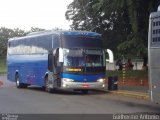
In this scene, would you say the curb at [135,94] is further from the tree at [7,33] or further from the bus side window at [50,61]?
the tree at [7,33]

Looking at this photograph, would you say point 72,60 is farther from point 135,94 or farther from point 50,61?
point 135,94

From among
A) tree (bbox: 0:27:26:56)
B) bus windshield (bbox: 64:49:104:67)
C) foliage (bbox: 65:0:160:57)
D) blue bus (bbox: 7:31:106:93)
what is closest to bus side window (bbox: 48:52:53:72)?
blue bus (bbox: 7:31:106:93)

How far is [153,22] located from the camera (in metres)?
16.3

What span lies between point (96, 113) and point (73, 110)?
1.28 metres

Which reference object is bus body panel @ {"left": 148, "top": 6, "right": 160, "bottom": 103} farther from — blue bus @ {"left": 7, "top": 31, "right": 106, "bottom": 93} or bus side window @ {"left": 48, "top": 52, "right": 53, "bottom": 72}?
bus side window @ {"left": 48, "top": 52, "right": 53, "bottom": 72}

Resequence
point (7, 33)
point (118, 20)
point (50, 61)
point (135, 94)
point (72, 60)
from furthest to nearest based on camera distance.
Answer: point (7, 33) < point (118, 20) < point (50, 61) < point (72, 60) < point (135, 94)

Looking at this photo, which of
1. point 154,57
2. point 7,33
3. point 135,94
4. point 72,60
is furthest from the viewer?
point 7,33

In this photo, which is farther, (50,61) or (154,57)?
(50,61)

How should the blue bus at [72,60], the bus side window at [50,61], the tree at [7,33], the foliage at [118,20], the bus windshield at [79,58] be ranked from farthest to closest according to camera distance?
the tree at [7,33]
the foliage at [118,20]
the bus side window at [50,61]
the bus windshield at [79,58]
the blue bus at [72,60]

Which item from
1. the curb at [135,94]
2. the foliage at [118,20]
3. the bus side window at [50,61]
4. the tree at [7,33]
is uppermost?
the tree at [7,33]

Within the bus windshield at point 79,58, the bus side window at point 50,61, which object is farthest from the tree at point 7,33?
the bus windshield at point 79,58

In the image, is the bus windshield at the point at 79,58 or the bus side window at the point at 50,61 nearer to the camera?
the bus windshield at the point at 79,58

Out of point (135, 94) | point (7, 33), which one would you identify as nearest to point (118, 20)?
point (135, 94)

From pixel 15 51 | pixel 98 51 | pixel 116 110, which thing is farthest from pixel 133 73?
pixel 116 110
